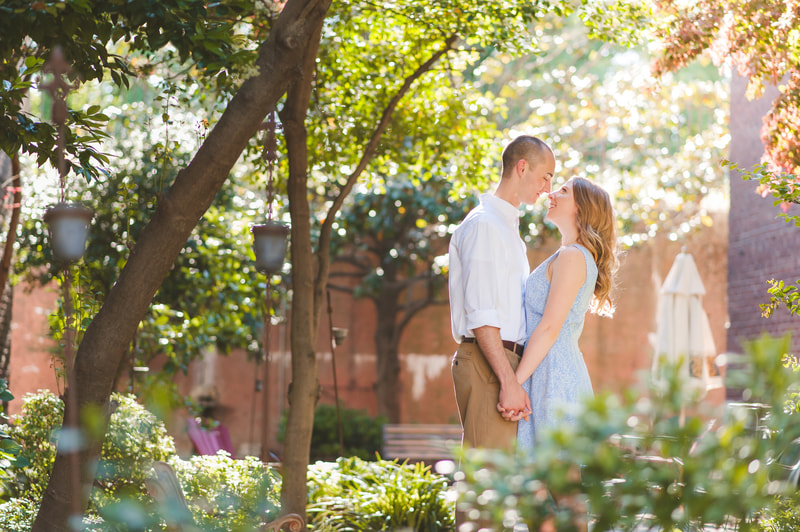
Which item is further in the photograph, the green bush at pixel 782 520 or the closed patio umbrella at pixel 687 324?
the closed patio umbrella at pixel 687 324

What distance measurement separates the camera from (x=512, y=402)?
3184mm

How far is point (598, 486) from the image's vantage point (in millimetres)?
1474

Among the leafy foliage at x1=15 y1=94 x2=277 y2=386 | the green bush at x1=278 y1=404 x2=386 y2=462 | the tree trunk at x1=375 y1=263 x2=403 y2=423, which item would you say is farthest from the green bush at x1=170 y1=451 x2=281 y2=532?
the tree trunk at x1=375 y1=263 x2=403 y2=423

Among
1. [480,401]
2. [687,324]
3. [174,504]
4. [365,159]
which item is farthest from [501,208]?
[687,324]

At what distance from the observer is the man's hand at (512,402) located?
3.18 metres

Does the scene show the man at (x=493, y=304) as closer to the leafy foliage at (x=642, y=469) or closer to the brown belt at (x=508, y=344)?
the brown belt at (x=508, y=344)

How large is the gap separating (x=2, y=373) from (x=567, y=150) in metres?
Result: 9.32

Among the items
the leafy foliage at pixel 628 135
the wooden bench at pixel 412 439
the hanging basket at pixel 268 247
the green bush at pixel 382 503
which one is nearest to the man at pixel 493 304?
the hanging basket at pixel 268 247

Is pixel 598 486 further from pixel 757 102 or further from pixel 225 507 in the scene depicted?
pixel 757 102

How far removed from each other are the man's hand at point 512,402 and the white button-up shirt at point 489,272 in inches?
8.3

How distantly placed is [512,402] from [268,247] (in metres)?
2.14

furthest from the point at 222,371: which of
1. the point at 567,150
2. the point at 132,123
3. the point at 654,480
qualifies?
the point at 654,480

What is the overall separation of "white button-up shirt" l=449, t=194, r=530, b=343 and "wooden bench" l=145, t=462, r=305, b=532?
44.1 inches

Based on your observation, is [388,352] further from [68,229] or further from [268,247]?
[68,229]
